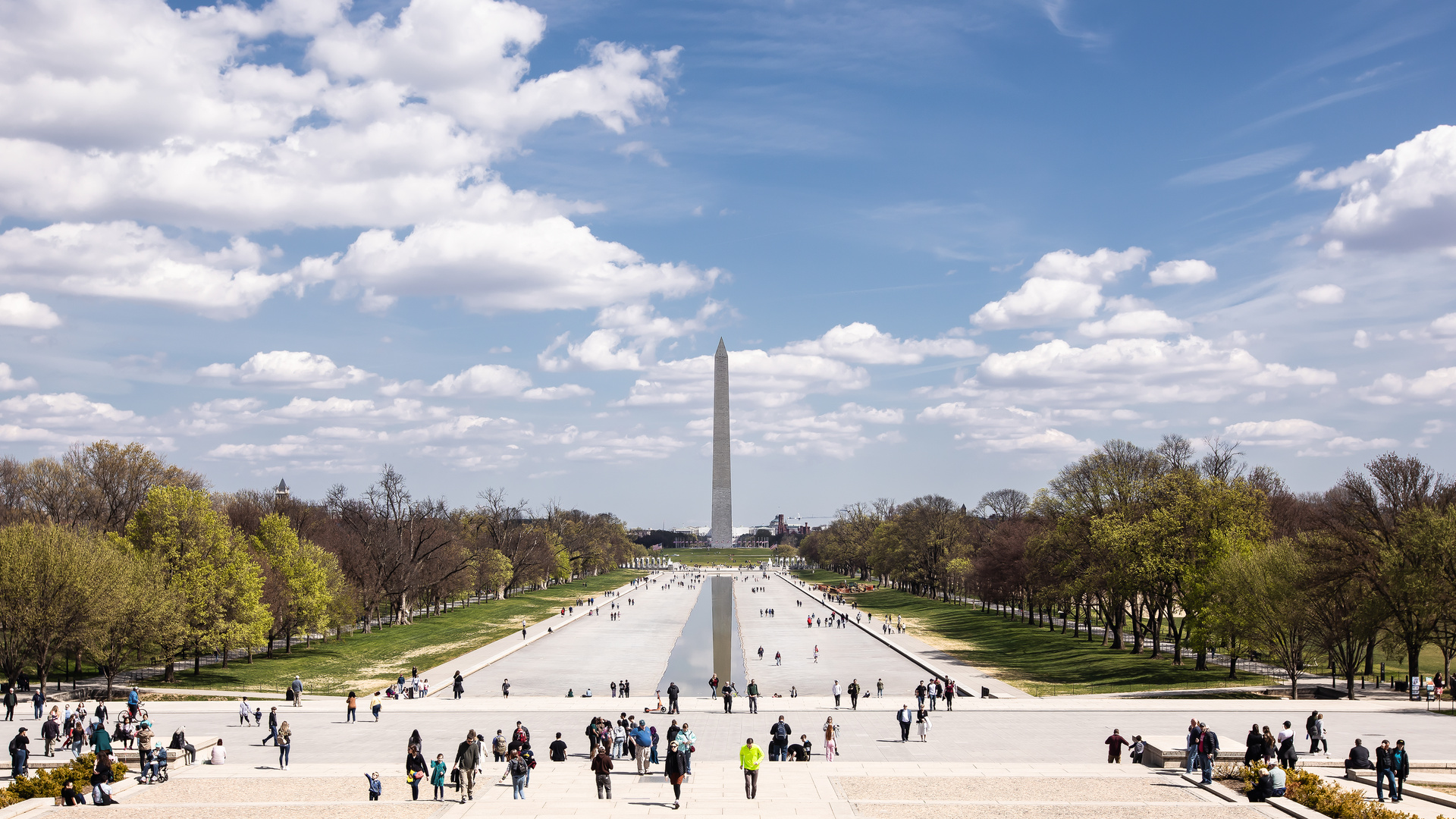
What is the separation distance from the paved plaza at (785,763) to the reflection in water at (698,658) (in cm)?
89

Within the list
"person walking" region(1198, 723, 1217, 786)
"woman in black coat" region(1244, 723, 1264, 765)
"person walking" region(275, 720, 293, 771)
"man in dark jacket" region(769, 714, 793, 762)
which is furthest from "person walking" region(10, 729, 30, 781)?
"woman in black coat" region(1244, 723, 1264, 765)

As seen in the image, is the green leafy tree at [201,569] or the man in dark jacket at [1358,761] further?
the green leafy tree at [201,569]

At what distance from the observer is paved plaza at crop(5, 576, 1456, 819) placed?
21.7 metres

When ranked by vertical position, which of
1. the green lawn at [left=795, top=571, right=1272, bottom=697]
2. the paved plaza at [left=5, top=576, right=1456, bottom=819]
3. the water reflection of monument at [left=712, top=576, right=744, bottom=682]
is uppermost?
the paved plaza at [left=5, top=576, right=1456, bottom=819]

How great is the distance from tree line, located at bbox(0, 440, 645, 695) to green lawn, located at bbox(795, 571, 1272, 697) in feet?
122

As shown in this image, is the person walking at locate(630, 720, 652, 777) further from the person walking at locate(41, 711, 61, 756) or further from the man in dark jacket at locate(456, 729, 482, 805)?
the person walking at locate(41, 711, 61, 756)

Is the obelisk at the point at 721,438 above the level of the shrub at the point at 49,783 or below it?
above

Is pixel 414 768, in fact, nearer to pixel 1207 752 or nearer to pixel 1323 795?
pixel 1207 752

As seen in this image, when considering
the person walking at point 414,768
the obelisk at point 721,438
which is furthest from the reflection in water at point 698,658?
the obelisk at point 721,438

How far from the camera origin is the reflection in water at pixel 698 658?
1940 inches

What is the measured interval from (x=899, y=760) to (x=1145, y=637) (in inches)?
1889

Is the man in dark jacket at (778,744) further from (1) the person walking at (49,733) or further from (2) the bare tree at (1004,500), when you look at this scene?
(2) the bare tree at (1004,500)

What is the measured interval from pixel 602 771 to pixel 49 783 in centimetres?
1243

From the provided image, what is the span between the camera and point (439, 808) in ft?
70.8
